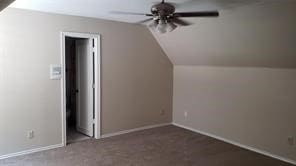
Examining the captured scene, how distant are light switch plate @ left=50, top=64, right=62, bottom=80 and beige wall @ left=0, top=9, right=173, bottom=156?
7cm

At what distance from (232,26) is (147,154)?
8.27ft

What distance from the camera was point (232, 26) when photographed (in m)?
3.81

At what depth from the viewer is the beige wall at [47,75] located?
387cm

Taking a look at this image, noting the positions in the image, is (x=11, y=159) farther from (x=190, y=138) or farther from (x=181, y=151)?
(x=190, y=138)

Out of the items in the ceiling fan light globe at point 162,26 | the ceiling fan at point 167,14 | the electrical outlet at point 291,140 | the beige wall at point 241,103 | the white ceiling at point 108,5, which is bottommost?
the electrical outlet at point 291,140

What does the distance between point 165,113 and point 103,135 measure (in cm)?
174

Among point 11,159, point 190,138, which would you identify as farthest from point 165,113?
point 11,159

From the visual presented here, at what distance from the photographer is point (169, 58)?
592 centimetres

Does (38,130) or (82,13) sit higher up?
(82,13)

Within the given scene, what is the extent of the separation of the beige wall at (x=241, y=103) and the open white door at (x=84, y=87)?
2199mm

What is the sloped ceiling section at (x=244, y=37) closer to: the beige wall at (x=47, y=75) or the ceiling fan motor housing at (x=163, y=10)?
the beige wall at (x=47, y=75)

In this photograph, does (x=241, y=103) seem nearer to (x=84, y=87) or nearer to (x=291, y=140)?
(x=291, y=140)

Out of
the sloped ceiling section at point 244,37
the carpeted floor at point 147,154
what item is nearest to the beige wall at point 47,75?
the carpeted floor at point 147,154

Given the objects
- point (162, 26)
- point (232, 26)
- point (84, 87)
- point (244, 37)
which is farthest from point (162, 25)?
point (84, 87)
